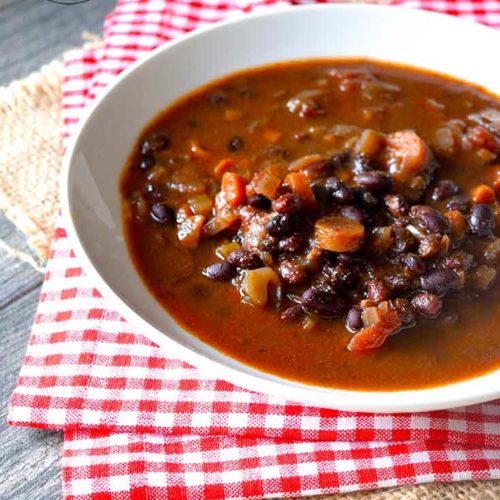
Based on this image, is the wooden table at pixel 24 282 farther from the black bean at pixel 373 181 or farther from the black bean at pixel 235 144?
the black bean at pixel 373 181

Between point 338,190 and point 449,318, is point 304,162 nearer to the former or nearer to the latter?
point 338,190

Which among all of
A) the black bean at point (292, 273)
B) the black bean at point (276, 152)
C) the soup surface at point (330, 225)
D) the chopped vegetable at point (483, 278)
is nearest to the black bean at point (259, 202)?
the soup surface at point (330, 225)

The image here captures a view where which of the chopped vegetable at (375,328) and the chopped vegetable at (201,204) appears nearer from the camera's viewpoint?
the chopped vegetable at (375,328)

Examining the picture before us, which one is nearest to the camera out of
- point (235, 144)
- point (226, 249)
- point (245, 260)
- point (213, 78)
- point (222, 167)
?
point (245, 260)

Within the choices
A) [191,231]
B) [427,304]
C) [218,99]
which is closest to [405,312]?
[427,304]

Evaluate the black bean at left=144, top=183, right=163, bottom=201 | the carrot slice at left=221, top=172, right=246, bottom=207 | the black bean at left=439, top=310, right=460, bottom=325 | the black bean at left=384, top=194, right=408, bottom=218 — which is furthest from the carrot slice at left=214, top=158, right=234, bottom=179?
the black bean at left=439, top=310, right=460, bottom=325

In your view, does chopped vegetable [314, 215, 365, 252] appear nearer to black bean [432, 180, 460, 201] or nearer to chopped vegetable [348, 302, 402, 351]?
chopped vegetable [348, 302, 402, 351]

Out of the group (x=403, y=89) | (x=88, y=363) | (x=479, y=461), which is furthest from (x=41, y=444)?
(x=403, y=89)
